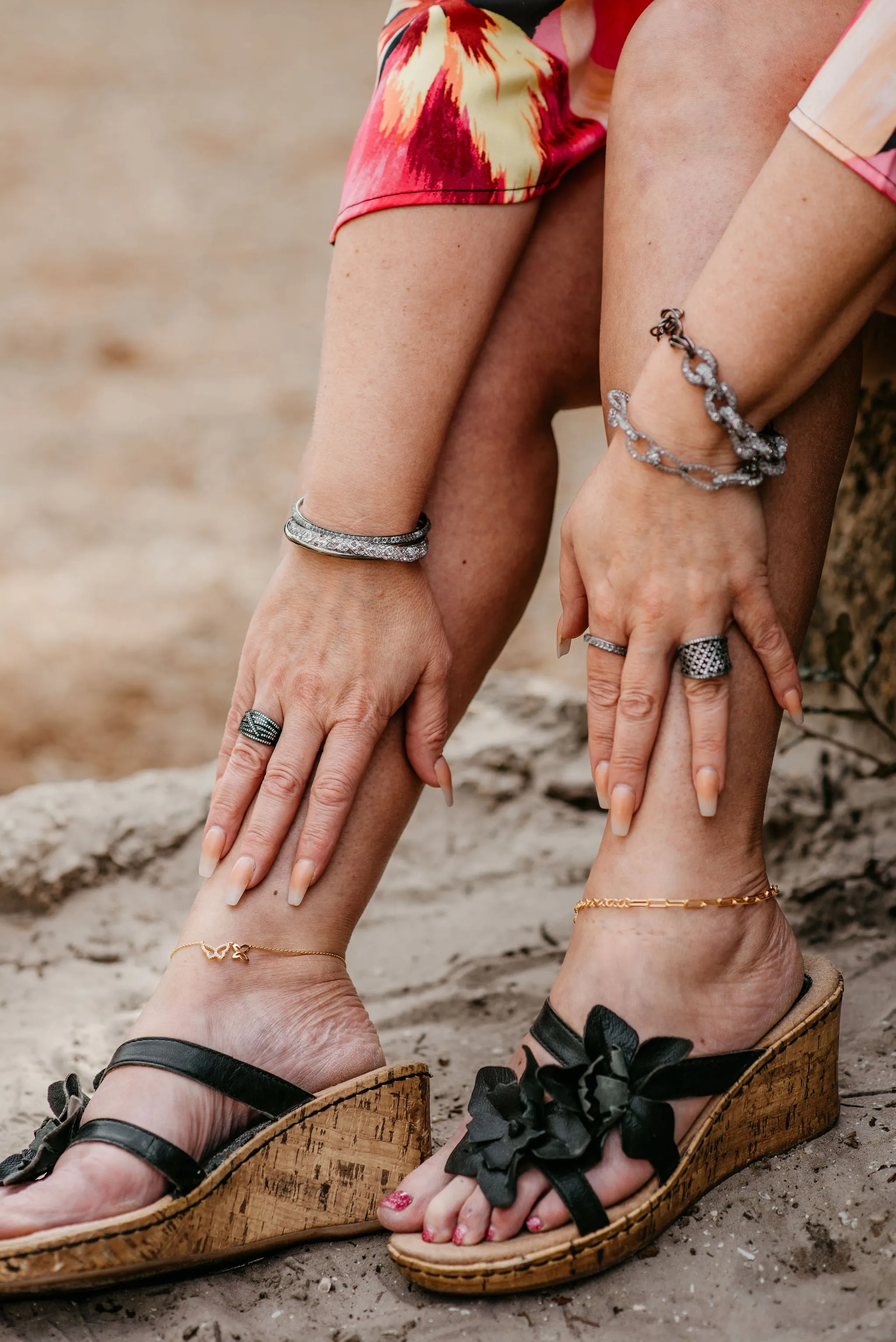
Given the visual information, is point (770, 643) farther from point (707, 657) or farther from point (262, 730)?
point (262, 730)

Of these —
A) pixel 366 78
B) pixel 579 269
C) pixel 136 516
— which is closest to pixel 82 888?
pixel 579 269

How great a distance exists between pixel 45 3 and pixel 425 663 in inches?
314

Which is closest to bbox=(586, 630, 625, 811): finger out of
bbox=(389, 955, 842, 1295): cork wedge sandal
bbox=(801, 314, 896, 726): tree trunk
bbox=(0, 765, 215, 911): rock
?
bbox=(389, 955, 842, 1295): cork wedge sandal

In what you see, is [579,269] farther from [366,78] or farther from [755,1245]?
[366,78]

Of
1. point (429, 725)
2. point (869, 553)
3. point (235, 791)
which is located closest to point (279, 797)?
point (235, 791)

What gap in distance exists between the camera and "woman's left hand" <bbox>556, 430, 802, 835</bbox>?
0.98 m

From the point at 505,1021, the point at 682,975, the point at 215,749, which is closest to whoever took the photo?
the point at 682,975

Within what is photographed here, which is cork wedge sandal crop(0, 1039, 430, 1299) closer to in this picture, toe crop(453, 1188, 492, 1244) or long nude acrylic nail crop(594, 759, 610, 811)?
toe crop(453, 1188, 492, 1244)

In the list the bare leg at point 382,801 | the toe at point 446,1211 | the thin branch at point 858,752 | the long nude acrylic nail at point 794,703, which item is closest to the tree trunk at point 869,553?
the thin branch at point 858,752

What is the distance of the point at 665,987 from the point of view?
1.01 metres

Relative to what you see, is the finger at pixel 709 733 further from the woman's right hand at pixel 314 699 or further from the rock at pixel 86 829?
the rock at pixel 86 829

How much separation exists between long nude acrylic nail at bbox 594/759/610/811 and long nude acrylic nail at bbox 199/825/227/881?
1.17 feet

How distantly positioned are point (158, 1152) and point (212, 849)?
28 cm

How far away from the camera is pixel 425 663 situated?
117 centimetres
